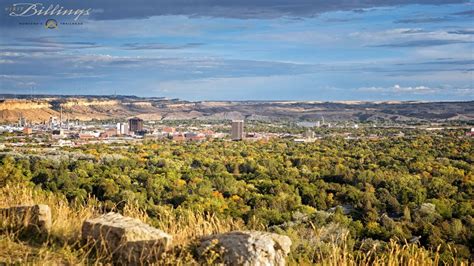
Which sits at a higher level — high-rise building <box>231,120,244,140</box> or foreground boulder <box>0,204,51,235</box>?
foreground boulder <box>0,204,51,235</box>

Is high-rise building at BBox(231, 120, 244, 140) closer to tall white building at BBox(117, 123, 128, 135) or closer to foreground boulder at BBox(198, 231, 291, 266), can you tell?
tall white building at BBox(117, 123, 128, 135)

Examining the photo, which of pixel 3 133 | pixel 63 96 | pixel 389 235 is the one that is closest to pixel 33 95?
pixel 63 96

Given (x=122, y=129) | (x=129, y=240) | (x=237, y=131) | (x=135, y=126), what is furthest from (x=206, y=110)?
(x=129, y=240)

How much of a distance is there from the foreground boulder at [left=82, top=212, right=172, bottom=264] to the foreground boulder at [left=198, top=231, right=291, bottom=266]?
38 cm

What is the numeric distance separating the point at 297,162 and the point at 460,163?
→ 10545 millimetres

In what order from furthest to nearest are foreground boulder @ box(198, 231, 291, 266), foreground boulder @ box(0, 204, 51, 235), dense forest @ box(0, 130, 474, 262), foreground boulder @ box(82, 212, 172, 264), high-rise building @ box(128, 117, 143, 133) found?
1. high-rise building @ box(128, 117, 143, 133)
2. dense forest @ box(0, 130, 474, 262)
3. foreground boulder @ box(0, 204, 51, 235)
4. foreground boulder @ box(82, 212, 172, 264)
5. foreground boulder @ box(198, 231, 291, 266)

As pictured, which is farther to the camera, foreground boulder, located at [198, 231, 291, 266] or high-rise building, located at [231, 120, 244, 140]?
high-rise building, located at [231, 120, 244, 140]

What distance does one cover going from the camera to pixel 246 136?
257 ft

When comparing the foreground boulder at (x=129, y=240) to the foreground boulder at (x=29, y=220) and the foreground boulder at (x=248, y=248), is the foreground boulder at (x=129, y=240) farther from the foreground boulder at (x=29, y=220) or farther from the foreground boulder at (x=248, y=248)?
the foreground boulder at (x=29, y=220)

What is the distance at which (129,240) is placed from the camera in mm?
4992

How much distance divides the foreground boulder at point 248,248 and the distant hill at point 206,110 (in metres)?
94.9

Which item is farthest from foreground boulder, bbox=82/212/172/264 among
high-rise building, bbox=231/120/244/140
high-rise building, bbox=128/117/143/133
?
high-rise building, bbox=128/117/143/133

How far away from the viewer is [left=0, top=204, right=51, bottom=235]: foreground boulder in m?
5.61

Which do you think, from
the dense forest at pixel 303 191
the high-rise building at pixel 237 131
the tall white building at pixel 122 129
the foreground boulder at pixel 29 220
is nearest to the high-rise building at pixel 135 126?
the tall white building at pixel 122 129
